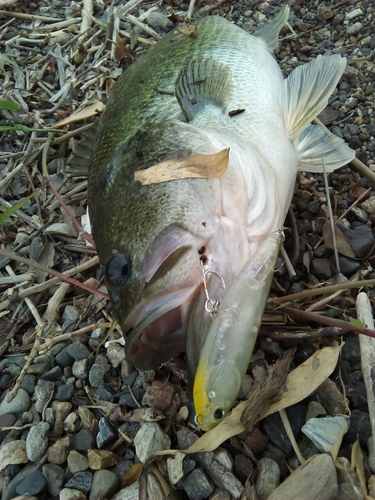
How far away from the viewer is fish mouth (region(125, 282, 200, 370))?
5.09 feet

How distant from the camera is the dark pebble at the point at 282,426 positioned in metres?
1.83

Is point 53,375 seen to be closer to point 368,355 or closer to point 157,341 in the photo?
point 157,341

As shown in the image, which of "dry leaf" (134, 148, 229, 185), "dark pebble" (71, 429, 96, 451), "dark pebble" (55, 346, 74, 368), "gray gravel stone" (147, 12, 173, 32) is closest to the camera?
"dry leaf" (134, 148, 229, 185)

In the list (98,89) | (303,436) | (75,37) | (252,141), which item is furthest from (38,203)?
(303,436)

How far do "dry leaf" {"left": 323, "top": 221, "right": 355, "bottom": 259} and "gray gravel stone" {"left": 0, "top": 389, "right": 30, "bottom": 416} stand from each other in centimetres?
176

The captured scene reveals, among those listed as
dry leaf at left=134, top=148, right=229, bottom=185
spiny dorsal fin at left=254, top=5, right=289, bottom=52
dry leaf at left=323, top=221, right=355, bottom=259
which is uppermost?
spiny dorsal fin at left=254, top=5, right=289, bottom=52

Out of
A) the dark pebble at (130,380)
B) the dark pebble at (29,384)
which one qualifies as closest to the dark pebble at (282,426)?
the dark pebble at (130,380)

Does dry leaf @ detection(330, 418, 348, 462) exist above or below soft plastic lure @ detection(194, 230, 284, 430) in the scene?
below

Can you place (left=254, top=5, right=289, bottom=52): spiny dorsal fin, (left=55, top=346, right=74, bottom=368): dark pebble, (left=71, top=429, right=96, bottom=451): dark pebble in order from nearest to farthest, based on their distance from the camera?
1. (left=71, top=429, right=96, bottom=451): dark pebble
2. (left=55, top=346, right=74, bottom=368): dark pebble
3. (left=254, top=5, right=289, bottom=52): spiny dorsal fin

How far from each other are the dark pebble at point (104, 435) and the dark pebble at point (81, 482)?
128 mm

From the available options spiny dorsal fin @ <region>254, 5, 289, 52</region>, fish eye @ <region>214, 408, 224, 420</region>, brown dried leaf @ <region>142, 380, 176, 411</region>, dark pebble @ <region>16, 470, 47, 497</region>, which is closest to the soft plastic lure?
fish eye @ <region>214, 408, 224, 420</region>

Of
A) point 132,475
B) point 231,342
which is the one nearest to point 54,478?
point 132,475

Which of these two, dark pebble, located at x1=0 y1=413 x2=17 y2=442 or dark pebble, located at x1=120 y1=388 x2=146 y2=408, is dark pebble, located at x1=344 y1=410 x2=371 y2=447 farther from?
dark pebble, located at x1=0 y1=413 x2=17 y2=442

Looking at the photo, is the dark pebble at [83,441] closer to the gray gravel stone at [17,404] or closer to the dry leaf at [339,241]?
the gray gravel stone at [17,404]
